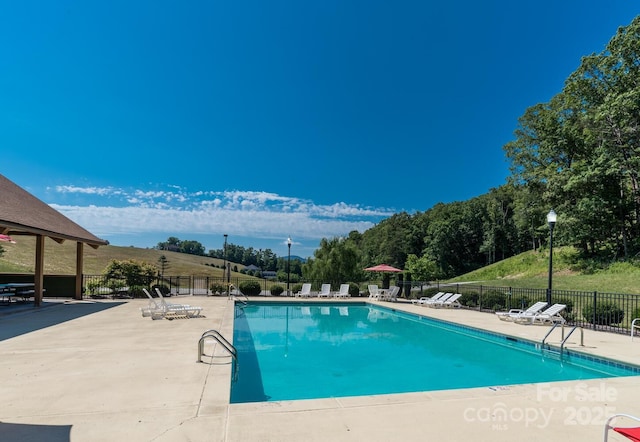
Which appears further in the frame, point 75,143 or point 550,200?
point 550,200

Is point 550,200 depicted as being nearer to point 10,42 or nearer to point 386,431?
point 386,431

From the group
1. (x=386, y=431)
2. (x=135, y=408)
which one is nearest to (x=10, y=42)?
(x=135, y=408)

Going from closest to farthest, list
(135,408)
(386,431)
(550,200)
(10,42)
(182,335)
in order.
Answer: (386,431) → (135,408) → (182,335) → (10,42) → (550,200)

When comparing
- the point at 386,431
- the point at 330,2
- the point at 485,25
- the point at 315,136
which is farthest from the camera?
the point at 315,136

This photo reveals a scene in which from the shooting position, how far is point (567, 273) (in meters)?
25.7

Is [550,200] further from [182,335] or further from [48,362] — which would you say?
[48,362]

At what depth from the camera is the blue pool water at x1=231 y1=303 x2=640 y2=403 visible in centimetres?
628

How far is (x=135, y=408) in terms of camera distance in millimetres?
3840

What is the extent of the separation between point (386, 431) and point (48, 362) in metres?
5.27

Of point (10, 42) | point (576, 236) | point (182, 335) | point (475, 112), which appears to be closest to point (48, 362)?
point (182, 335)

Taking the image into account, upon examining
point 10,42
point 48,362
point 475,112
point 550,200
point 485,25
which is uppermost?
point 485,25

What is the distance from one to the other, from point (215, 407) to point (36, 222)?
10668mm

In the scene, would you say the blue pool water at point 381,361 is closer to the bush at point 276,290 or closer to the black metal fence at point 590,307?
the black metal fence at point 590,307

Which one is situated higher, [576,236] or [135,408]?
[576,236]
